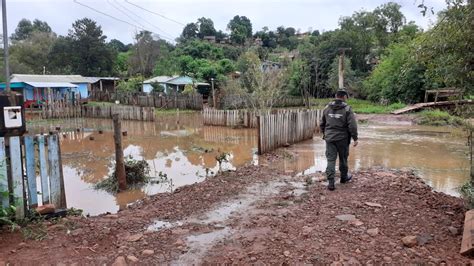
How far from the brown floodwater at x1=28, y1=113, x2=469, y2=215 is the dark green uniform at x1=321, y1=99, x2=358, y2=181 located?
1868mm

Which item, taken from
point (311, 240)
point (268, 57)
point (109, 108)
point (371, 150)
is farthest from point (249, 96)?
point (311, 240)

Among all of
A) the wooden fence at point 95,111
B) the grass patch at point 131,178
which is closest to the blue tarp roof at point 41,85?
the wooden fence at point 95,111

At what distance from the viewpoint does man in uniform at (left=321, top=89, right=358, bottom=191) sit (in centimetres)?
653

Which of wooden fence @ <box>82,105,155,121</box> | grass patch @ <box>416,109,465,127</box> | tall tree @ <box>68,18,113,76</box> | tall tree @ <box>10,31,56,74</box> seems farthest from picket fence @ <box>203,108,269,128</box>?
tall tree @ <box>10,31,56,74</box>

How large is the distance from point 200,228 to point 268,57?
38481 mm

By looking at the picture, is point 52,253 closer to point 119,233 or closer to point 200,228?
point 119,233

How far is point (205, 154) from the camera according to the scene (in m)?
13.4

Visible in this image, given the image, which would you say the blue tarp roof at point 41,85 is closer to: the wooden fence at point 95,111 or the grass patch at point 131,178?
the wooden fence at point 95,111

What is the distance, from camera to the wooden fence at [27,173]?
453 cm

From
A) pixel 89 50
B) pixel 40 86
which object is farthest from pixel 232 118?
pixel 89 50

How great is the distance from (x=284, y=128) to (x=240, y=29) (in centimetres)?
6144

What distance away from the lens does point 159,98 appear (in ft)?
108

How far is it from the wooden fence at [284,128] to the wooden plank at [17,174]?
7.86m

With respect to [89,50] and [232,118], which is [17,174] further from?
[89,50]
